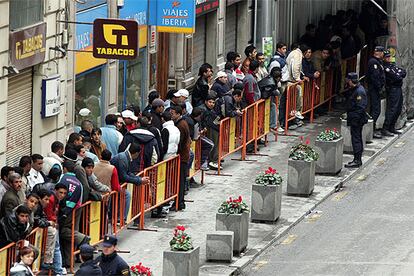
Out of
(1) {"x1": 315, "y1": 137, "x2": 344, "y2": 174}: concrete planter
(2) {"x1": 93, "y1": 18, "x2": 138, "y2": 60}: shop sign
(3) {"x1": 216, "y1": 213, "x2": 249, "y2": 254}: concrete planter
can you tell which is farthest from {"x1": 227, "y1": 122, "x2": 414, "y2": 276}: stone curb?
(2) {"x1": 93, "y1": 18, "x2": 138, "y2": 60}: shop sign

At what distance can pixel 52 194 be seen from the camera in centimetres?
2194

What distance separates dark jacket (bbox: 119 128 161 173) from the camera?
2572 centimetres

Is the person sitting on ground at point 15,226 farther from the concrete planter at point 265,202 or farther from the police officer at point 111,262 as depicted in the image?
the concrete planter at point 265,202

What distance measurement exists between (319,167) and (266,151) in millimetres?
2449

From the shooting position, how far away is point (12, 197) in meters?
21.3

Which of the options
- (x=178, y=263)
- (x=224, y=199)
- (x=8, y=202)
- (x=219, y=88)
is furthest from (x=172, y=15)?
(x=8, y=202)

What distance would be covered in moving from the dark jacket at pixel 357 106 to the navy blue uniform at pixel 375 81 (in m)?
2.58

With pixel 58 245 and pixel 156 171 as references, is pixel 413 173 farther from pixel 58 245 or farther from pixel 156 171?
pixel 58 245

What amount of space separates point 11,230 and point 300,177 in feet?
30.5

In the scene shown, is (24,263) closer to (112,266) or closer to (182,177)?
(112,266)

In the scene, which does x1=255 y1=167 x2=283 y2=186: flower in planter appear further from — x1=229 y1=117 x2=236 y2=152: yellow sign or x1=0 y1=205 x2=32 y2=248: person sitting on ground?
x1=0 y1=205 x2=32 y2=248: person sitting on ground

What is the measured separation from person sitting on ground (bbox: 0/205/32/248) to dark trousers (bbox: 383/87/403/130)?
15249 mm

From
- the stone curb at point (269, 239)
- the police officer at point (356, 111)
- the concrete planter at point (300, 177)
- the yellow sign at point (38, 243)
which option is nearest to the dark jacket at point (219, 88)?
the police officer at point (356, 111)

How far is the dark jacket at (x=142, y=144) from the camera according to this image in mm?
25719
